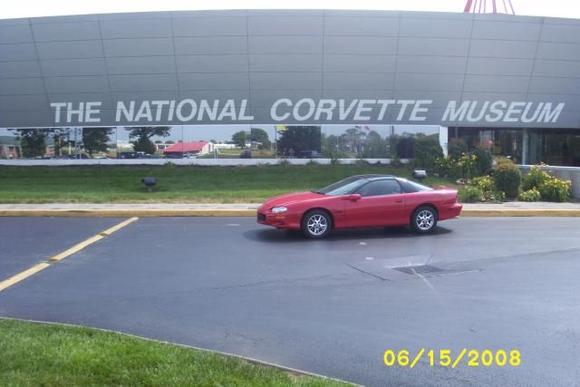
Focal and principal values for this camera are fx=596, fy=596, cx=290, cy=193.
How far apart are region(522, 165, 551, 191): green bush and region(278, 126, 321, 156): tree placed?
10.6 meters

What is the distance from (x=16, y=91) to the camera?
94.0ft

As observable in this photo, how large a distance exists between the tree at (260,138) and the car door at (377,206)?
16.3 meters

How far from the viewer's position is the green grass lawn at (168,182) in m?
18.5

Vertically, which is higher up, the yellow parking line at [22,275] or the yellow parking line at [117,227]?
the yellow parking line at [22,275]

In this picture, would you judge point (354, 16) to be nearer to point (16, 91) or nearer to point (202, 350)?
point (16, 91)

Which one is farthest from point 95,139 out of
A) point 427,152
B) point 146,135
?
point 427,152

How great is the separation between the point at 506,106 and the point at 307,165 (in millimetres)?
10492

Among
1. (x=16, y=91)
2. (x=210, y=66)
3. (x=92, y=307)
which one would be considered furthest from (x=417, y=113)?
(x=92, y=307)

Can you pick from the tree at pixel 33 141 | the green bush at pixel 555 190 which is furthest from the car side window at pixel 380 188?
the tree at pixel 33 141

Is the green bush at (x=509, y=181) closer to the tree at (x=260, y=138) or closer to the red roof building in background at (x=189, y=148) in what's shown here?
the tree at (x=260, y=138)

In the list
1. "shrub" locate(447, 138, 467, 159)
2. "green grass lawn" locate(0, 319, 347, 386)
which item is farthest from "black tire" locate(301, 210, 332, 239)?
"shrub" locate(447, 138, 467, 159)

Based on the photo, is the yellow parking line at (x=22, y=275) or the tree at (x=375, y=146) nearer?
the yellow parking line at (x=22, y=275)
